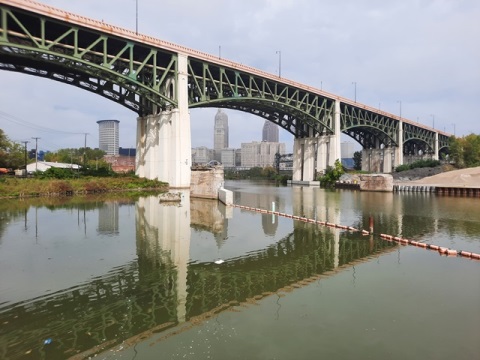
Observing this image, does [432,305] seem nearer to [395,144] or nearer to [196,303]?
[196,303]

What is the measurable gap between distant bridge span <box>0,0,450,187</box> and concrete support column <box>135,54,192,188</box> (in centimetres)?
16

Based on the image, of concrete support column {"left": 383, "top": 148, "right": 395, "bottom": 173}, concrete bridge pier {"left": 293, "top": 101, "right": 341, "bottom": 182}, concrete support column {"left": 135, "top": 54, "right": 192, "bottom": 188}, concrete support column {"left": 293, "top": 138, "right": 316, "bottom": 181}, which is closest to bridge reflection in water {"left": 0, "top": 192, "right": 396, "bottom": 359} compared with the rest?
concrete support column {"left": 135, "top": 54, "right": 192, "bottom": 188}

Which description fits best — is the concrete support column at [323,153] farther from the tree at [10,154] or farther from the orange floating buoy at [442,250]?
the orange floating buoy at [442,250]

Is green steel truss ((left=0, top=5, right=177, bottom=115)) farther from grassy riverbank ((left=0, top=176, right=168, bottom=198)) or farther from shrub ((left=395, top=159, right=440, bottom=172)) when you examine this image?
shrub ((left=395, top=159, right=440, bottom=172))

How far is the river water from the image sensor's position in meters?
8.08

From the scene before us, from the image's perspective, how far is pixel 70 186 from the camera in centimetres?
4900

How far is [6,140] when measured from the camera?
72.1 metres

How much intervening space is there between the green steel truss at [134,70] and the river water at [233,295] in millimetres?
31938

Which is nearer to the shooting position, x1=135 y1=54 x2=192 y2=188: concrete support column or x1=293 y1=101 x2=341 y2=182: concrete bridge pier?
x1=135 y1=54 x2=192 y2=188: concrete support column

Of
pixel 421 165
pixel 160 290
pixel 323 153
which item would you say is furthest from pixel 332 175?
pixel 160 290

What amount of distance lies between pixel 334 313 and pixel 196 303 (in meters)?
4.02

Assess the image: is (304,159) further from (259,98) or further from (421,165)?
(421,165)

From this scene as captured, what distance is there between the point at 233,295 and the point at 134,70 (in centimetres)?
5166

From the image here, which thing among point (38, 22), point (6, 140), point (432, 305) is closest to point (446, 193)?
point (432, 305)
